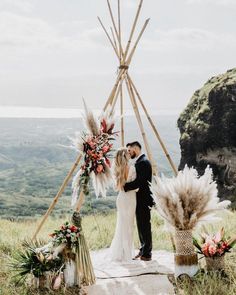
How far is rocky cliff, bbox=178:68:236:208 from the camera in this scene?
1061 centimetres

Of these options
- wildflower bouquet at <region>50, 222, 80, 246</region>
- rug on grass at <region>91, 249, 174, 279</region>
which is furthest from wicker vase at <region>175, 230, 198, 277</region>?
wildflower bouquet at <region>50, 222, 80, 246</region>

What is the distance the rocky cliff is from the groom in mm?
4284

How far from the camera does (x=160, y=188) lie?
486 cm

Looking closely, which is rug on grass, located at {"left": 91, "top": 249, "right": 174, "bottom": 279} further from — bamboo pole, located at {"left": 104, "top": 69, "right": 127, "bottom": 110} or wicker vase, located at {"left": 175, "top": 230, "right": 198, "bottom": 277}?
bamboo pole, located at {"left": 104, "top": 69, "right": 127, "bottom": 110}

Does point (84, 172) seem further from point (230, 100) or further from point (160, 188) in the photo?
point (230, 100)

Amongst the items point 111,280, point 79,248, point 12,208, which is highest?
point 79,248

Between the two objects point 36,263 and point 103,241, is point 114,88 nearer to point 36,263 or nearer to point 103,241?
point 103,241

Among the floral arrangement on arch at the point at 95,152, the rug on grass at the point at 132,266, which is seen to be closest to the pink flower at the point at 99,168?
the floral arrangement on arch at the point at 95,152

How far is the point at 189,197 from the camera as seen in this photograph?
191 inches

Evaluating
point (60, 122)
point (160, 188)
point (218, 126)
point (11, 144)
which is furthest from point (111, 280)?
point (60, 122)

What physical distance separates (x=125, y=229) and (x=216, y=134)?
497 centimetres

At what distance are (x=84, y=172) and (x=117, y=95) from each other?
5.21ft

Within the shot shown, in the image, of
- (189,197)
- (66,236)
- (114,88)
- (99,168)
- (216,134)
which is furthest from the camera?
(216,134)

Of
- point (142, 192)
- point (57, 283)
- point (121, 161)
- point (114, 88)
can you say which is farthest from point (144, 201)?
point (57, 283)
